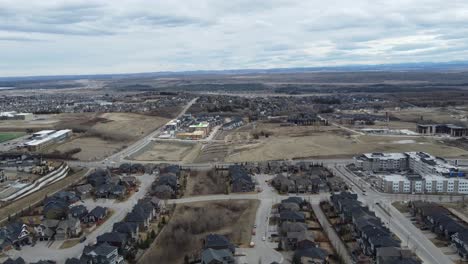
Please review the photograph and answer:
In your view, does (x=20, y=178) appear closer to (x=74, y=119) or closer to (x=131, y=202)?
(x=131, y=202)

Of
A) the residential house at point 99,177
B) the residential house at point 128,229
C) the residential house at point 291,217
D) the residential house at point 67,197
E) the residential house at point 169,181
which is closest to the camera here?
the residential house at point 128,229

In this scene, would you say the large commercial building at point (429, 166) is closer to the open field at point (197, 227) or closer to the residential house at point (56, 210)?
the open field at point (197, 227)

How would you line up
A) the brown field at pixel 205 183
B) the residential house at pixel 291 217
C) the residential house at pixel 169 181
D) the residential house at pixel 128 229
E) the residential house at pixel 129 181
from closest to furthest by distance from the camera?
1. the residential house at pixel 128 229
2. the residential house at pixel 291 217
3. the brown field at pixel 205 183
4. the residential house at pixel 169 181
5. the residential house at pixel 129 181

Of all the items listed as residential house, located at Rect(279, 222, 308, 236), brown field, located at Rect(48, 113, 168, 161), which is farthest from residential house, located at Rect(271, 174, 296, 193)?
brown field, located at Rect(48, 113, 168, 161)

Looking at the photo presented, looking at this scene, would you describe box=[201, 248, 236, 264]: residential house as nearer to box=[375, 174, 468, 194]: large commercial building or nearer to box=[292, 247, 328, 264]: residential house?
box=[292, 247, 328, 264]: residential house

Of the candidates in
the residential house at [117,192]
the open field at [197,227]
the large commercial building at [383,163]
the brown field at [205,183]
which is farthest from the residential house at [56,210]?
the large commercial building at [383,163]

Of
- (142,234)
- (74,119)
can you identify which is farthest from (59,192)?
(74,119)
